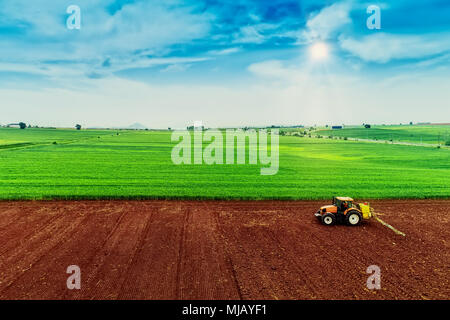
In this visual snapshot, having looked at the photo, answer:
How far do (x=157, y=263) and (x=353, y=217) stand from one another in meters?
12.5

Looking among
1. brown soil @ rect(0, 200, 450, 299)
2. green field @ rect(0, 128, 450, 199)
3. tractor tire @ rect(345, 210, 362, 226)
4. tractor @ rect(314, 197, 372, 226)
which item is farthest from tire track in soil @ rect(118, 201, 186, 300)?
tractor tire @ rect(345, 210, 362, 226)

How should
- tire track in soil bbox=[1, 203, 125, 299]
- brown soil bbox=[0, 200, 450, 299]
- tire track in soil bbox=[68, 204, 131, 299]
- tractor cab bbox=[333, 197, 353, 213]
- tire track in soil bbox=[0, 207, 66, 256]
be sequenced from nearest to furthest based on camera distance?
tire track in soil bbox=[68, 204, 131, 299] < tire track in soil bbox=[1, 203, 125, 299] < brown soil bbox=[0, 200, 450, 299] < tire track in soil bbox=[0, 207, 66, 256] < tractor cab bbox=[333, 197, 353, 213]

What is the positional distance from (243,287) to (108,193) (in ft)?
58.4

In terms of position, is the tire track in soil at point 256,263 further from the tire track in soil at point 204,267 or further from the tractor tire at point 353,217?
the tractor tire at point 353,217

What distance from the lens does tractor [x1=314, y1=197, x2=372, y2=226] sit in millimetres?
17281

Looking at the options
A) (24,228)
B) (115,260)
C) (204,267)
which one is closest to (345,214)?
(204,267)

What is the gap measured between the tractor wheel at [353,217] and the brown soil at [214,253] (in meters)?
0.46

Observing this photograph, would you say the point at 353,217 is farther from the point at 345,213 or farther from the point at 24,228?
the point at 24,228

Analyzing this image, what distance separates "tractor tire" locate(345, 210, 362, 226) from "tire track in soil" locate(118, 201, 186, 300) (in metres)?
10.6

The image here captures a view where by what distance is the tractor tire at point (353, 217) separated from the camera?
1720 centimetres

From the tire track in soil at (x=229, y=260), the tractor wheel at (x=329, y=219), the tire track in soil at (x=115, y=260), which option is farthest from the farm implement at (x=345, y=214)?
the tire track in soil at (x=115, y=260)

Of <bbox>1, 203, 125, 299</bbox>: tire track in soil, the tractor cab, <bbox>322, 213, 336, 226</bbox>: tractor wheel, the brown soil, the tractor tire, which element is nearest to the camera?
<bbox>1, 203, 125, 299</bbox>: tire track in soil

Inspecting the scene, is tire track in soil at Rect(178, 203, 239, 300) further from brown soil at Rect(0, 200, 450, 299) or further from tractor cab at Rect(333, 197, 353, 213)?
tractor cab at Rect(333, 197, 353, 213)

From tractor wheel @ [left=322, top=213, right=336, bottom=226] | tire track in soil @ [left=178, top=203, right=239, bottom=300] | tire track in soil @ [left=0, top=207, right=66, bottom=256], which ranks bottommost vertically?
tire track in soil @ [left=178, top=203, right=239, bottom=300]
